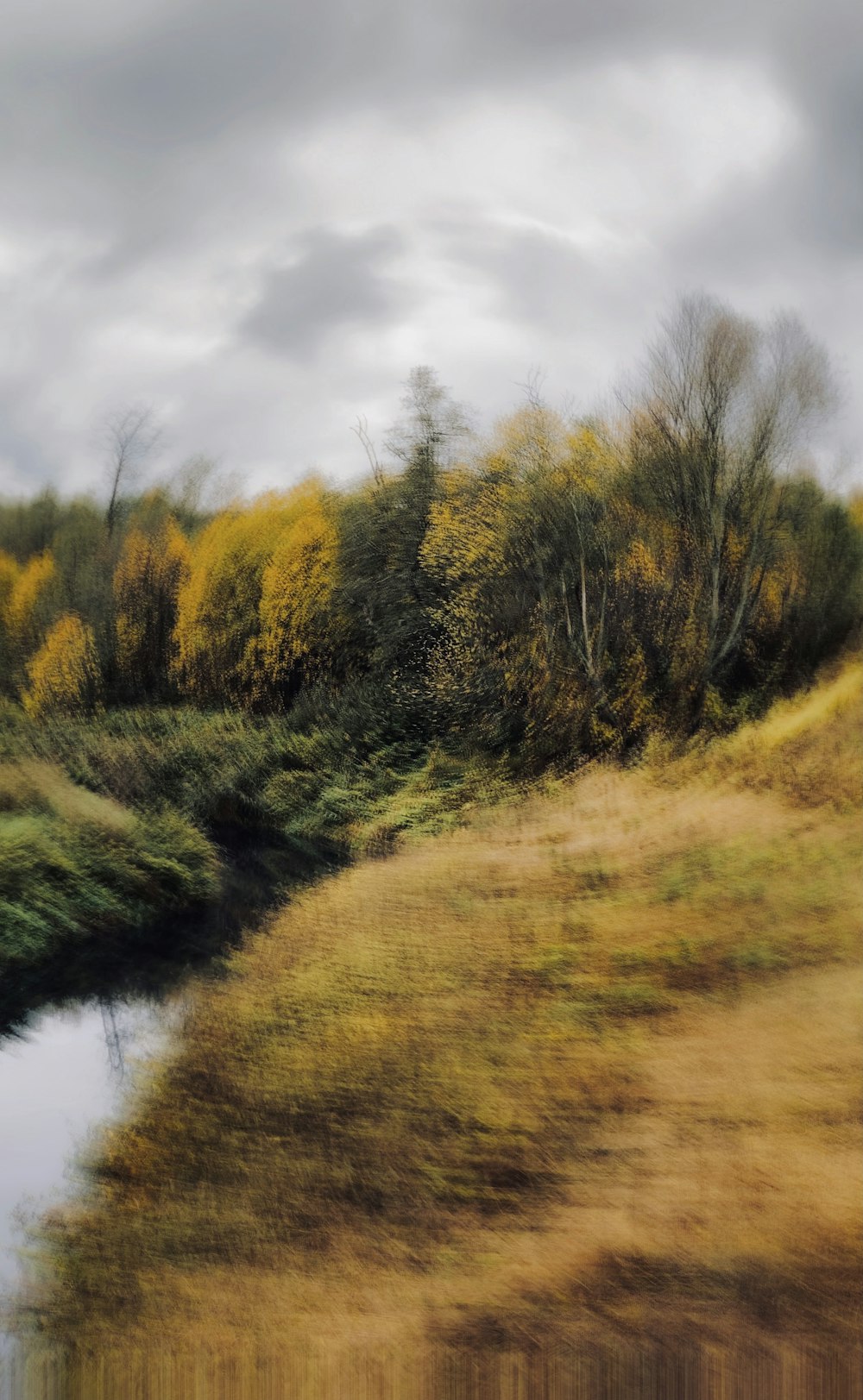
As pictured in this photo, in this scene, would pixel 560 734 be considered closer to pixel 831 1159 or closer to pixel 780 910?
pixel 780 910

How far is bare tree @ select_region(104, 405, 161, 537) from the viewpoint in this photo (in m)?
2.44

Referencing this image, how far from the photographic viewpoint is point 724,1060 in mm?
1781

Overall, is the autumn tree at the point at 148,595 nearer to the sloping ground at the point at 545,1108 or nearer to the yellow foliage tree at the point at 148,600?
the yellow foliage tree at the point at 148,600

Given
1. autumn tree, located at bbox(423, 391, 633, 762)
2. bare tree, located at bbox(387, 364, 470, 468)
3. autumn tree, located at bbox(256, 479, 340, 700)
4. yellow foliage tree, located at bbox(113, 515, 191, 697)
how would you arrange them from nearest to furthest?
1. autumn tree, located at bbox(423, 391, 633, 762)
2. bare tree, located at bbox(387, 364, 470, 468)
3. autumn tree, located at bbox(256, 479, 340, 700)
4. yellow foliage tree, located at bbox(113, 515, 191, 697)

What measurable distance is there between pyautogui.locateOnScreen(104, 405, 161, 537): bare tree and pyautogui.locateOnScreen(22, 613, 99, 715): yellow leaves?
0.27 metres

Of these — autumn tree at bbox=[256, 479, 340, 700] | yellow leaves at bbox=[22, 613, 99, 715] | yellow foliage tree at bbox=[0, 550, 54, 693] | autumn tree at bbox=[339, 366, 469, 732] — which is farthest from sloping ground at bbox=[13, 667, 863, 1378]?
yellow foliage tree at bbox=[0, 550, 54, 693]

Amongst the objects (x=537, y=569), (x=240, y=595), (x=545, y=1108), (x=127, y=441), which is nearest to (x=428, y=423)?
(x=537, y=569)

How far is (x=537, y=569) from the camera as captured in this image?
80.0 inches

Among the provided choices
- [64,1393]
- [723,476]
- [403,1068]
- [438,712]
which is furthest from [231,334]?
[64,1393]

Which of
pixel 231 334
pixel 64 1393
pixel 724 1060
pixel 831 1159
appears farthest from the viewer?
pixel 231 334

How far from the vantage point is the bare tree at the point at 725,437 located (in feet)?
6.07

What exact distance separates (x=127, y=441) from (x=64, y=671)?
58 centimetres

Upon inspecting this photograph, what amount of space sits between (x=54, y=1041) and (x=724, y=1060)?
1472mm

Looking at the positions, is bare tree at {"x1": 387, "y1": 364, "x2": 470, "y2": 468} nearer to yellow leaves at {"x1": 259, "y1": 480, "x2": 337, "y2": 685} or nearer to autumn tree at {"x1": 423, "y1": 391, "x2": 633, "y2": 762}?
autumn tree at {"x1": 423, "y1": 391, "x2": 633, "y2": 762}
